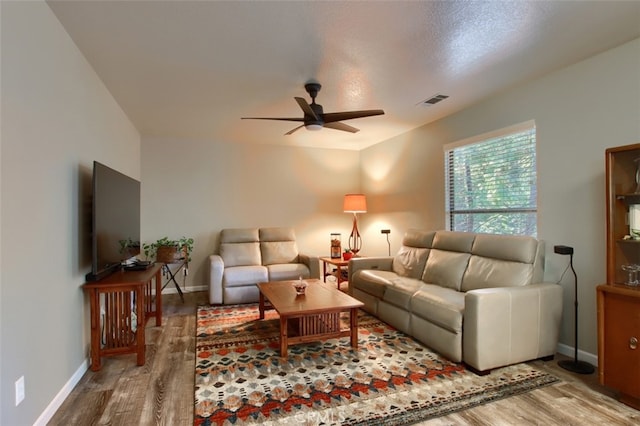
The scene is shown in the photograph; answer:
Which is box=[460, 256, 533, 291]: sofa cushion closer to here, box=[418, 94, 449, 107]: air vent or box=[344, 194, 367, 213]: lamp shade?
box=[418, 94, 449, 107]: air vent

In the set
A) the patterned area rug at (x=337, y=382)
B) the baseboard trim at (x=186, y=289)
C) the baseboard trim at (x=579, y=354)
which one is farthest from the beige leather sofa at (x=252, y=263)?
the baseboard trim at (x=579, y=354)

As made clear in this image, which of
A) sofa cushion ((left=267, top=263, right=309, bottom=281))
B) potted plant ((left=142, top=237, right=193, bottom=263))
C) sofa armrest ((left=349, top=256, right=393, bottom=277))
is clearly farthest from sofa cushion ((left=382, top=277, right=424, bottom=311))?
potted plant ((left=142, top=237, right=193, bottom=263))

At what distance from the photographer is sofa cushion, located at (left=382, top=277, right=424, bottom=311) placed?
320 cm

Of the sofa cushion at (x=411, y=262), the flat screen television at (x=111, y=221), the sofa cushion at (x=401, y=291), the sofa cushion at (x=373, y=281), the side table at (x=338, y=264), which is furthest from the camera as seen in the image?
the side table at (x=338, y=264)

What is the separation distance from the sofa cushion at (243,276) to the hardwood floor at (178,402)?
1.67 meters

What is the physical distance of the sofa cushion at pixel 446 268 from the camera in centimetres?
333

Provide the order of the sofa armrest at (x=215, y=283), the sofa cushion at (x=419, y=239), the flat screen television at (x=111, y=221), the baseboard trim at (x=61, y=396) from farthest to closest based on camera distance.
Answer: the sofa armrest at (x=215, y=283)
the sofa cushion at (x=419, y=239)
the flat screen television at (x=111, y=221)
the baseboard trim at (x=61, y=396)

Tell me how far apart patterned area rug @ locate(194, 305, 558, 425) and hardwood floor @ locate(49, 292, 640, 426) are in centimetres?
9

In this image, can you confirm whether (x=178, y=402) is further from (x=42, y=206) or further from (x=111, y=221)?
(x=111, y=221)

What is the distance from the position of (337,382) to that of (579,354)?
2.05m

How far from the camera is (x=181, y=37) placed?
226 centimetres

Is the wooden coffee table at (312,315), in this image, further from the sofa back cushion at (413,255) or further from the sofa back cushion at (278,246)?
the sofa back cushion at (278,246)

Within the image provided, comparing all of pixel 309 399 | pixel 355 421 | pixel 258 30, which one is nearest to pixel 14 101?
pixel 258 30

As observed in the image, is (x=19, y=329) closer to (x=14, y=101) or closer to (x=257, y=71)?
(x=14, y=101)
